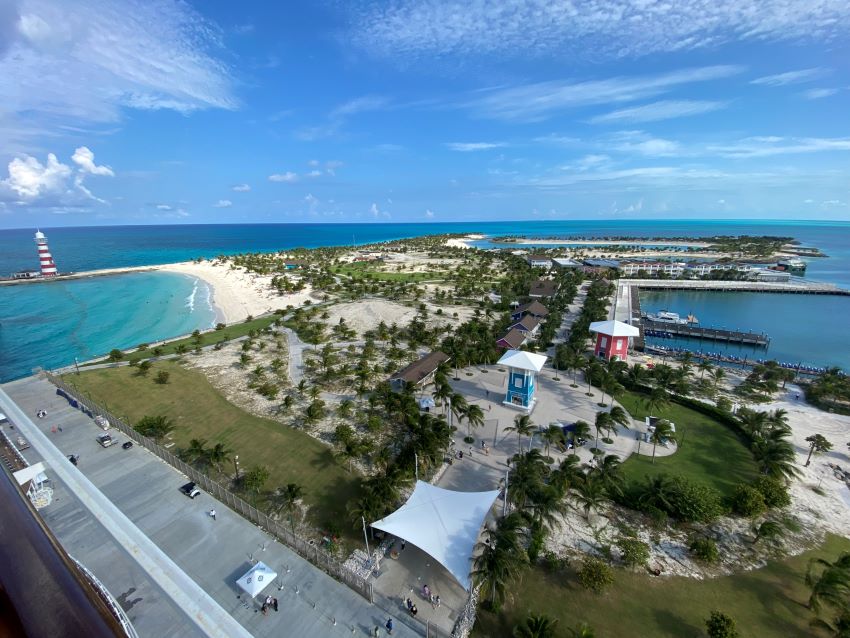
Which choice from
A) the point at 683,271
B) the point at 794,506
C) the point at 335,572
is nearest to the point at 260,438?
the point at 335,572

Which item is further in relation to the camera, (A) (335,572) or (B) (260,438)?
(B) (260,438)

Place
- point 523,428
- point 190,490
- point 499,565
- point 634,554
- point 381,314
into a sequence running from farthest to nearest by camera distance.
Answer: point 381,314
point 523,428
point 190,490
point 634,554
point 499,565

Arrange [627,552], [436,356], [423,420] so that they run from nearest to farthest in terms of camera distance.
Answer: [627,552] < [423,420] < [436,356]

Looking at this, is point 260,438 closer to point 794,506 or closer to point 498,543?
point 498,543

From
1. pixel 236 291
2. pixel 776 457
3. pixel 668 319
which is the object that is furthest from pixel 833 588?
pixel 236 291

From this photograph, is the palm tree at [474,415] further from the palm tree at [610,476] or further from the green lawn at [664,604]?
the green lawn at [664,604]

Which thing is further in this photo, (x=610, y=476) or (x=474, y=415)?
(x=474, y=415)

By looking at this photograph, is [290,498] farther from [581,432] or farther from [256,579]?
[581,432]
